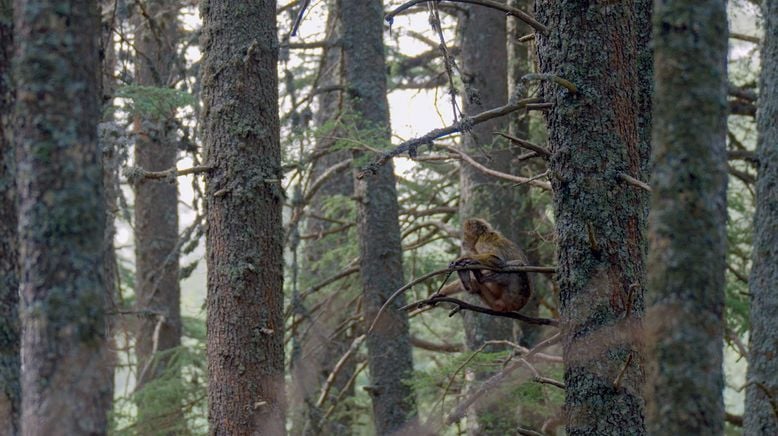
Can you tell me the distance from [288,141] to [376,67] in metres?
1.52

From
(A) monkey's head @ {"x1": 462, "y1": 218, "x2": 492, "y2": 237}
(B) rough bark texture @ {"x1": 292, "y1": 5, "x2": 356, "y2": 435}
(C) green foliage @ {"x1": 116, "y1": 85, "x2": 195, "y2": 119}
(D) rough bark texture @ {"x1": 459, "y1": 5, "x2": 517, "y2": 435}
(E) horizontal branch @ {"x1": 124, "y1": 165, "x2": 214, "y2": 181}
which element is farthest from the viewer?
(B) rough bark texture @ {"x1": 292, "y1": 5, "x2": 356, "y2": 435}

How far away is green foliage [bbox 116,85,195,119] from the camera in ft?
32.9

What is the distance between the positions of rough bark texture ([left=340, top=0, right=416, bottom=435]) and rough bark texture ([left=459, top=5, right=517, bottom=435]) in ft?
2.82

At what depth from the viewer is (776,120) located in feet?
22.9

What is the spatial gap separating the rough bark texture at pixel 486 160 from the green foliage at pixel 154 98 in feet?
10.5

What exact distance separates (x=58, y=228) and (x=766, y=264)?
16.8 ft

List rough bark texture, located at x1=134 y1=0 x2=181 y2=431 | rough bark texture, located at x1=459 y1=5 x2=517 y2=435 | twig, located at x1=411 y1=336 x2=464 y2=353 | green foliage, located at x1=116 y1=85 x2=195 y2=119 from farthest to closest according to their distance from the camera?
rough bark texture, located at x1=134 y1=0 x2=181 y2=431 → twig, located at x1=411 y1=336 x2=464 y2=353 → rough bark texture, located at x1=459 y1=5 x2=517 y2=435 → green foliage, located at x1=116 y1=85 x2=195 y2=119

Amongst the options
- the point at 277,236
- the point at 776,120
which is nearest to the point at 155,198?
the point at 277,236

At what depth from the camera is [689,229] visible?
343 centimetres

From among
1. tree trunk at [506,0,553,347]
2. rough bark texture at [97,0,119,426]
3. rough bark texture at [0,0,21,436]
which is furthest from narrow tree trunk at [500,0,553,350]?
rough bark texture at [0,0,21,436]

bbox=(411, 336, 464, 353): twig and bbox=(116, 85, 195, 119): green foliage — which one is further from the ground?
bbox=(116, 85, 195, 119): green foliage

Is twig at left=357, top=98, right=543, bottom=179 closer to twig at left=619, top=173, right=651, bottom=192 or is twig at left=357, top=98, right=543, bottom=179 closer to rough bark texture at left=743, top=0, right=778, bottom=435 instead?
twig at left=619, top=173, right=651, bottom=192

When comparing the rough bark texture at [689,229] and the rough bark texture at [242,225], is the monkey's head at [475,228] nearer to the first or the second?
the rough bark texture at [242,225]

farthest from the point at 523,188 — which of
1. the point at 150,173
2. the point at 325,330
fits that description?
the point at 150,173
